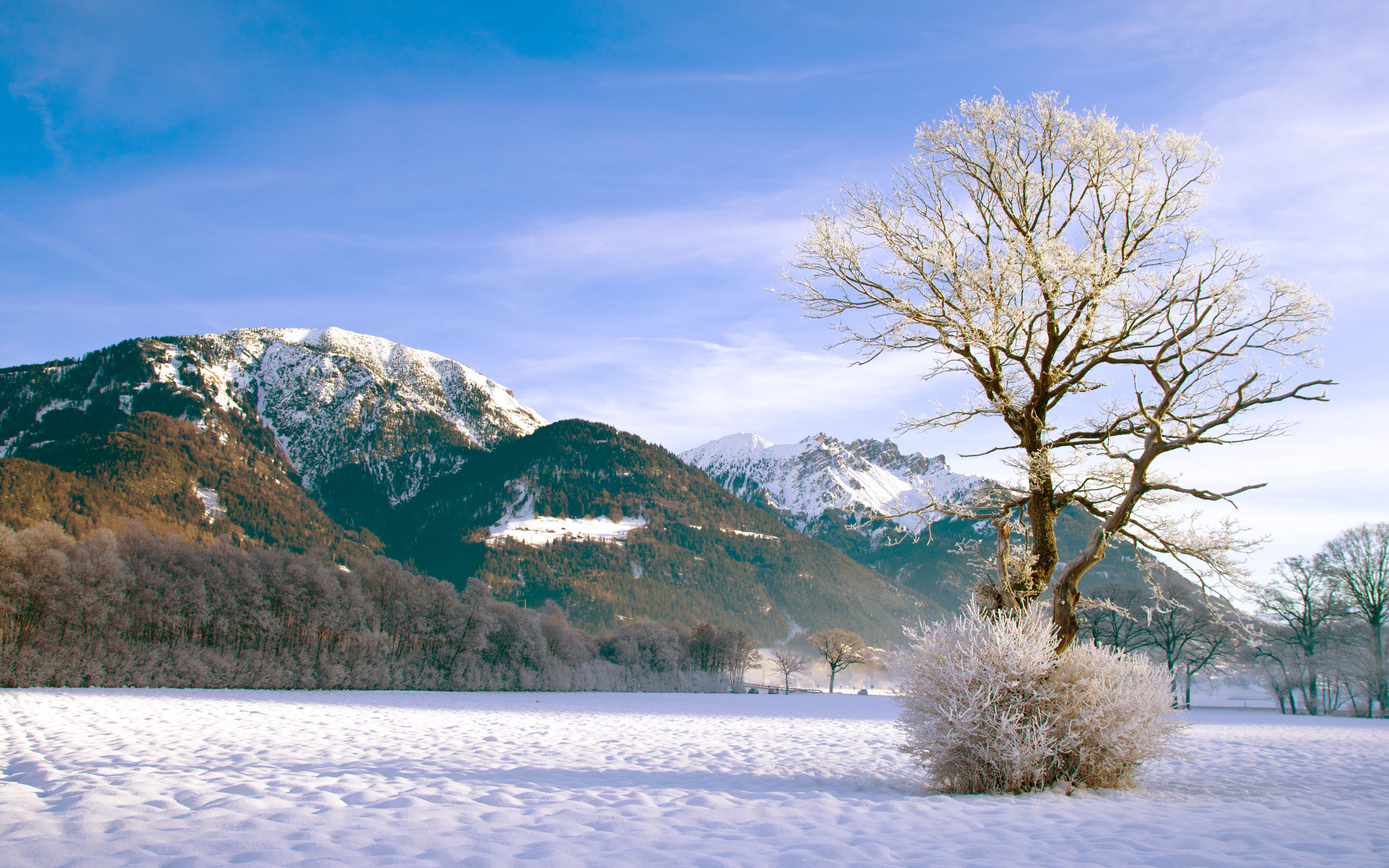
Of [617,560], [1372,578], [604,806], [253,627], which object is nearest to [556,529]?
[617,560]

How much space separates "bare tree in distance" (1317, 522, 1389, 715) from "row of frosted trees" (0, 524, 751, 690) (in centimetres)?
5268

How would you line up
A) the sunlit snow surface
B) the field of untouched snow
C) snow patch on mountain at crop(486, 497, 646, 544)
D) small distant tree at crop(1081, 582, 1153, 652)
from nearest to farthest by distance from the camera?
the field of untouched snow < small distant tree at crop(1081, 582, 1153, 652) < snow patch on mountain at crop(486, 497, 646, 544) < the sunlit snow surface

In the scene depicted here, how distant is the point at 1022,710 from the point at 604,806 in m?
4.55

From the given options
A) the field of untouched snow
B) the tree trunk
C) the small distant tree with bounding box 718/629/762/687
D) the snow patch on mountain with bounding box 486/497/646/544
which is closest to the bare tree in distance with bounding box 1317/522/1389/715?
the tree trunk

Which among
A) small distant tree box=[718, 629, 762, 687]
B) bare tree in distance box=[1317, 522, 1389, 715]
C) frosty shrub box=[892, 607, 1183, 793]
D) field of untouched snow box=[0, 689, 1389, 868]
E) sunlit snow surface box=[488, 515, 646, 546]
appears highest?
sunlit snow surface box=[488, 515, 646, 546]

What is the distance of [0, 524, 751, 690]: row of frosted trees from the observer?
35781 mm

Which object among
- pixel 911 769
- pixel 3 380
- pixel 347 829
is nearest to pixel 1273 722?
pixel 911 769

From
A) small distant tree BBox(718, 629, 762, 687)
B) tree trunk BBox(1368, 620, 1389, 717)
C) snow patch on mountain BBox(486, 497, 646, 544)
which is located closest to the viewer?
tree trunk BBox(1368, 620, 1389, 717)

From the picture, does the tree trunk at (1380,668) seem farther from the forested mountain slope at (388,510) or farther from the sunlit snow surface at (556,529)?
the sunlit snow surface at (556,529)

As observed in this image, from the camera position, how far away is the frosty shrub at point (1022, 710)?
784 cm

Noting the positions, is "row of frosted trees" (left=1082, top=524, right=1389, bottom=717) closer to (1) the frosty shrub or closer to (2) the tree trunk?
(2) the tree trunk

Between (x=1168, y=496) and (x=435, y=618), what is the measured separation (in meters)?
55.6

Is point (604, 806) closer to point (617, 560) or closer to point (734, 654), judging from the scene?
point (734, 654)

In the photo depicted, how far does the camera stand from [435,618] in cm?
5562
